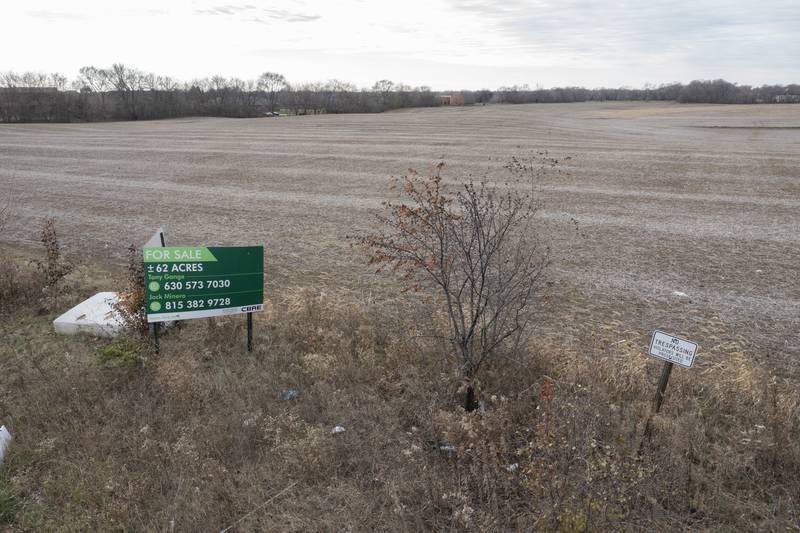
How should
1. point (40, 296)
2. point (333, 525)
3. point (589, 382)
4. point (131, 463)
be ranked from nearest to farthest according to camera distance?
point (333, 525) < point (131, 463) < point (589, 382) < point (40, 296)

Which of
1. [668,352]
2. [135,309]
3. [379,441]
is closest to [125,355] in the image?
[135,309]

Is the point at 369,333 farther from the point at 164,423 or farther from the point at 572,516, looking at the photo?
the point at 572,516

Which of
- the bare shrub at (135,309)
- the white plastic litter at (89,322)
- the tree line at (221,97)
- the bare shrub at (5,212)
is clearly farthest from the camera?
the tree line at (221,97)

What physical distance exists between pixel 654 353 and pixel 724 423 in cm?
115

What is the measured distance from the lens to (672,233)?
1291cm

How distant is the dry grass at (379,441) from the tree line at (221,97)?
80.1 metres

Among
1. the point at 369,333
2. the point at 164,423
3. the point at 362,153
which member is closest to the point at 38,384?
the point at 164,423

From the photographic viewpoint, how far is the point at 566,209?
1550cm

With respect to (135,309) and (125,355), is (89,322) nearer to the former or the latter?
(135,309)

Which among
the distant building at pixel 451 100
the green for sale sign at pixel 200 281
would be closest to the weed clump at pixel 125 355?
the green for sale sign at pixel 200 281

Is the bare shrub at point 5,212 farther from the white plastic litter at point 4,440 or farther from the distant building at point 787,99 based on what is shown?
the distant building at point 787,99

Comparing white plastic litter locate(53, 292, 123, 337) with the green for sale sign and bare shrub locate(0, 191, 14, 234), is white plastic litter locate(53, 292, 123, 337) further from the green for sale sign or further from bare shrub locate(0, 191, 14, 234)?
bare shrub locate(0, 191, 14, 234)

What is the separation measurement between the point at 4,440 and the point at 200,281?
2.29 m

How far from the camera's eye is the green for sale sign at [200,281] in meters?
5.86
